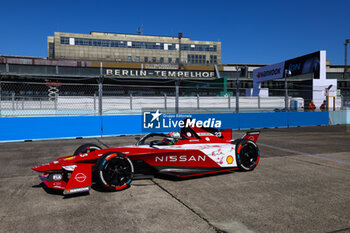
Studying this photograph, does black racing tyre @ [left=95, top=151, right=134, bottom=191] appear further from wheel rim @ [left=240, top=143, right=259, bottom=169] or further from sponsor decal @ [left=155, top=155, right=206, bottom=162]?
wheel rim @ [left=240, top=143, right=259, bottom=169]

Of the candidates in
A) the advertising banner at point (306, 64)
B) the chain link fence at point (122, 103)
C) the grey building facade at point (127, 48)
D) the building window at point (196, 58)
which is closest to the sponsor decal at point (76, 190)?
the chain link fence at point (122, 103)

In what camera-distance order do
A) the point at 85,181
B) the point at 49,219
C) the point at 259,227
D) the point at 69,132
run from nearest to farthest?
the point at 259,227 → the point at 49,219 → the point at 85,181 → the point at 69,132

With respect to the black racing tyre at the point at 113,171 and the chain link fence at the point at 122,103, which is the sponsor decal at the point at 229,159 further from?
the chain link fence at the point at 122,103

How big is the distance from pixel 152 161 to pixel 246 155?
204 cm

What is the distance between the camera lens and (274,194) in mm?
4262

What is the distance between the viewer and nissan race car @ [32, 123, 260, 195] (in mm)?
4340

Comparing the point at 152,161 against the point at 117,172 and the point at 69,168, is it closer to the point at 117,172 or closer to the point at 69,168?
the point at 117,172

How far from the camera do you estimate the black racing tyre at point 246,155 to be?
5.63 m

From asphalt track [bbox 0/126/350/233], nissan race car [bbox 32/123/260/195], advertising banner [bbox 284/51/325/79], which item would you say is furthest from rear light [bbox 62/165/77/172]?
advertising banner [bbox 284/51/325/79]

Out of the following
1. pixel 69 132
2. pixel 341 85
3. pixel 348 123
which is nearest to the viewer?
pixel 69 132

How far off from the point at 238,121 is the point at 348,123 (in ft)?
32.0

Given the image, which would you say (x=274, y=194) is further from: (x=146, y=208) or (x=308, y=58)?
(x=308, y=58)

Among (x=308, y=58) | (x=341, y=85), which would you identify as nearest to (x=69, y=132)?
(x=308, y=58)

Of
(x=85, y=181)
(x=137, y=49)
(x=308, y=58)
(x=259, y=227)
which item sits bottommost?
(x=259, y=227)
